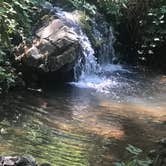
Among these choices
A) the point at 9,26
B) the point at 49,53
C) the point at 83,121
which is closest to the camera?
the point at 83,121

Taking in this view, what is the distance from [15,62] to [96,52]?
302cm

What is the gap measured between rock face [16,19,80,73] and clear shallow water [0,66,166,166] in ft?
1.65

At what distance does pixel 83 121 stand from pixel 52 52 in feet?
7.99

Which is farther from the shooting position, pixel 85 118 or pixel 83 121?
pixel 85 118

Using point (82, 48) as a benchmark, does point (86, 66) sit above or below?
below

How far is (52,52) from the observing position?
9.68m

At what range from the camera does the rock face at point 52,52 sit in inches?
376

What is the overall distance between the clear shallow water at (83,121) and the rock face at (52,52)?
50cm

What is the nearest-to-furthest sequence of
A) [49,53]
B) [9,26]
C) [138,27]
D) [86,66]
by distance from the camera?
[9,26] < [49,53] < [86,66] < [138,27]

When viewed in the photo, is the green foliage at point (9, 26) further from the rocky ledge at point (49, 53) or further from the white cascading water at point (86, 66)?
the white cascading water at point (86, 66)

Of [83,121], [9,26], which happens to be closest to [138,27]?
[9,26]

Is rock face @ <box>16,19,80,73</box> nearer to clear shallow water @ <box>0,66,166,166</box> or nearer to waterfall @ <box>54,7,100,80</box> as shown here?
clear shallow water @ <box>0,66,166,166</box>

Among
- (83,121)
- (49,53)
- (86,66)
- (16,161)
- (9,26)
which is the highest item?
(9,26)

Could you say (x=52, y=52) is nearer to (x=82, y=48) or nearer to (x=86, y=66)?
(x=82, y=48)
